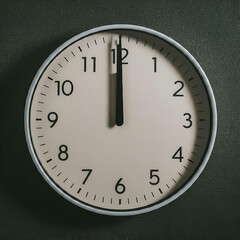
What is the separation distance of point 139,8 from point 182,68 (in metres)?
0.19

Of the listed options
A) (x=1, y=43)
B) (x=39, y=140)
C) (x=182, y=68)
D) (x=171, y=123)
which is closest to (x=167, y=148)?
(x=171, y=123)

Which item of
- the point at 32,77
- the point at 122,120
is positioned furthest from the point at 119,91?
the point at 32,77

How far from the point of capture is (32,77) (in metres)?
1.13

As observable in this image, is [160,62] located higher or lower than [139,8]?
lower

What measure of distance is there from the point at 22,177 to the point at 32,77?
238 millimetres

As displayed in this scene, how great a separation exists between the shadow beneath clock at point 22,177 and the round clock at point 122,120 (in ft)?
0.25

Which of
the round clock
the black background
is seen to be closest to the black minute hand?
the round clock

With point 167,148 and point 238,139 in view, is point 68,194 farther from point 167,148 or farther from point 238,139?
point 238,139

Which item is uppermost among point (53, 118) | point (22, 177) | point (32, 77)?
point (32, 77)

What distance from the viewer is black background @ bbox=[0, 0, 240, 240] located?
1123mm

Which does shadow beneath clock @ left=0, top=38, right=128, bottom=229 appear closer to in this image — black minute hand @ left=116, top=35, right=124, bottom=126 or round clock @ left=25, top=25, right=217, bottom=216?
round clock @ left=25, top=25, right=217, bottom=216

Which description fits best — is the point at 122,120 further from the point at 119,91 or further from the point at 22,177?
the point at 22,177

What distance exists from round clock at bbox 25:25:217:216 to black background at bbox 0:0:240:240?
8 cm

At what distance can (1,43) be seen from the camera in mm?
1135
